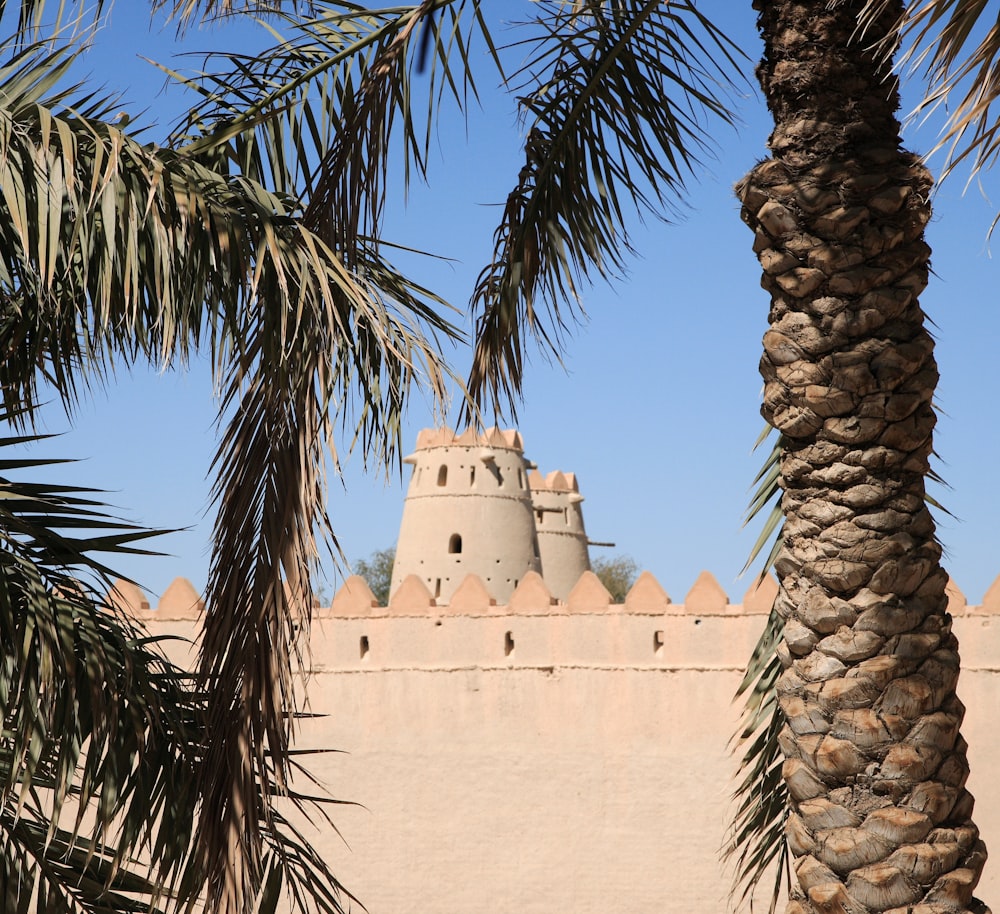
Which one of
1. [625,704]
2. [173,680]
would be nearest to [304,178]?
[173,680]

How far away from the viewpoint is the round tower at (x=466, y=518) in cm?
1903

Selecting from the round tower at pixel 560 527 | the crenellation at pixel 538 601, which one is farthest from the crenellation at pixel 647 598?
the round tower at pixel 560 527

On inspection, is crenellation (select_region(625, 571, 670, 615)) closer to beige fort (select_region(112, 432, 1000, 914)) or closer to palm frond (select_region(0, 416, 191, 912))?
beige fort (select_region(112, 432, 1000, 914))

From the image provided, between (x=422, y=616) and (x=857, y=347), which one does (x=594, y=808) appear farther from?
(x=857, y=347)

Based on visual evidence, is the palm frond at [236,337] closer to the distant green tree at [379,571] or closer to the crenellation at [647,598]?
the crenellation at [647,598]

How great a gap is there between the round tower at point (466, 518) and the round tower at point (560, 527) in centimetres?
A: 350

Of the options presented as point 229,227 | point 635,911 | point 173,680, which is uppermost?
point 229,227

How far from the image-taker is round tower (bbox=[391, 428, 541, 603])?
19.0m

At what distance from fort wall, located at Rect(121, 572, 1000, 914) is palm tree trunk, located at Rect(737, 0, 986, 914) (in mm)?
8405

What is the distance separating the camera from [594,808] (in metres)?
12.7

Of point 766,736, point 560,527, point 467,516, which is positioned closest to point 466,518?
point 467,516

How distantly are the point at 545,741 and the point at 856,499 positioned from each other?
9816 millimetres

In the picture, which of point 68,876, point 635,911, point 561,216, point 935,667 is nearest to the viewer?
point 935,667

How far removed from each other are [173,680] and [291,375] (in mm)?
1395
